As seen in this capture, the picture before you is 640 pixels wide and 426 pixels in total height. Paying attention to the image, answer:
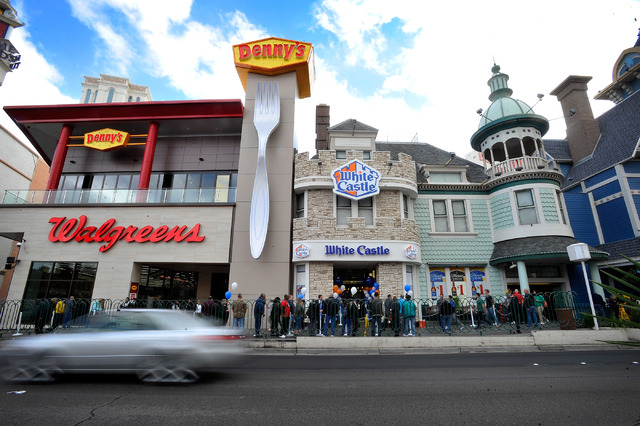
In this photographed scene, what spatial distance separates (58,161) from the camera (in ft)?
66.3

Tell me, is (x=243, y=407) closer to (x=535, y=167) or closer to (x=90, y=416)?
(x=90, y=416)

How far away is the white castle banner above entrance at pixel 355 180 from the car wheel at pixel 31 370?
1377 centimetres

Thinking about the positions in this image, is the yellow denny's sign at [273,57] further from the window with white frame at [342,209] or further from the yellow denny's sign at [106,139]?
the window with white frame at [342,209]

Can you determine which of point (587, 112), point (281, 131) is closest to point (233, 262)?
point (281, 131)

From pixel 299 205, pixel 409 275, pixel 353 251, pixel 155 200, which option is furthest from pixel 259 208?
pixel 409 275

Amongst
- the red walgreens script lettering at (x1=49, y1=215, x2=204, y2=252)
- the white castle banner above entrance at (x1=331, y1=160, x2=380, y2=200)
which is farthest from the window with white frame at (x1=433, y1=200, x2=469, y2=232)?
the red walgreens script lettering at (x1=49, y1=215, x2=204, y2=252)

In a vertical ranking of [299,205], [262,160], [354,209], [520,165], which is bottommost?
[354,209]

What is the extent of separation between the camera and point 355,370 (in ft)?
27.0

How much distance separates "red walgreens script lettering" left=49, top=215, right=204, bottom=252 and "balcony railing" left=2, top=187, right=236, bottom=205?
139 centimetres

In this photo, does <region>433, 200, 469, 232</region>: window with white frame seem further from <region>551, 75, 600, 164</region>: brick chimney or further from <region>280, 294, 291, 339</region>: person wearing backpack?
<region>280, 294, 291, 339</region>: person wearing backpack

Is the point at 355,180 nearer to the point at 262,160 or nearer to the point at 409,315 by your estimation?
the point at 262,160

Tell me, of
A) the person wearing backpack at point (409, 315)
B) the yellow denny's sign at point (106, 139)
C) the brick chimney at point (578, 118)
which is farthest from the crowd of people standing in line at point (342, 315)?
the brick chimney at point (578, 118)

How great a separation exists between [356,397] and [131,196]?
57.9ft

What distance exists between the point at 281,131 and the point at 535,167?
14.9 metres
